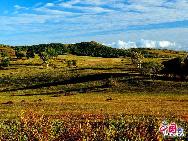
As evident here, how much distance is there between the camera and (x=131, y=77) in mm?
121125

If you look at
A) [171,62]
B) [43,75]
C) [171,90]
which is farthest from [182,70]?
[43,75]

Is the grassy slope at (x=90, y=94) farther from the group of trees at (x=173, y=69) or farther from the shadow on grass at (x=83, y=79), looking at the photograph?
the group of trees at (x=173, y=69)

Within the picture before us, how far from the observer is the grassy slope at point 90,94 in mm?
70625

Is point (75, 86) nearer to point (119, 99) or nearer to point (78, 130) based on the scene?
point (119, 99)

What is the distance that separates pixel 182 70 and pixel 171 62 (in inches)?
442

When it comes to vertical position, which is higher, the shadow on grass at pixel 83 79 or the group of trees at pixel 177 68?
the group of trees at pixel 177 68

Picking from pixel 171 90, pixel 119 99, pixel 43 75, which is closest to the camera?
pixel 119 99

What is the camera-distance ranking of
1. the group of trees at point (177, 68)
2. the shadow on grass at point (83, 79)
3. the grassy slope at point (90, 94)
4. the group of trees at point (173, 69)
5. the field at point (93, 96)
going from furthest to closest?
the shadow on grass at point (83, 79) < the group of trees at point (173, 69) < the group of trees at point (177, 68) < the grassy slope at point (90, 94) < the field at point (93, 96)

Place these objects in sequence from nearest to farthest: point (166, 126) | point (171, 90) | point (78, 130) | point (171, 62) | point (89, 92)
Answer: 1. point (166, 126)
2. point (78, 130)
3. point (171, 90)
4. point (89, 92)
5. point (171, 62)

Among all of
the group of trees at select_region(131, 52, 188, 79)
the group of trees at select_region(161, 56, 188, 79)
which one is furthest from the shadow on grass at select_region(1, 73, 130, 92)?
the group of trees at select_region(161, 56, 188, 79)

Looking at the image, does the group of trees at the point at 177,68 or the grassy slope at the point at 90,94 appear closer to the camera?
the grassy slope at the point at 90,94

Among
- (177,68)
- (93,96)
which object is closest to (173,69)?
(177,68)

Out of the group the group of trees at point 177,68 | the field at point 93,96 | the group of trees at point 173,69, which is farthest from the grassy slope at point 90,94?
the group of trees at point 177,68

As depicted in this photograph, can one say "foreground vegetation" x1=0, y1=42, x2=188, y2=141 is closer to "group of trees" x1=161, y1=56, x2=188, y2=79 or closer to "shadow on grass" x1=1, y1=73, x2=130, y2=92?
"shadow on grass" x1=1, y1=73, x2=130, y2=92
